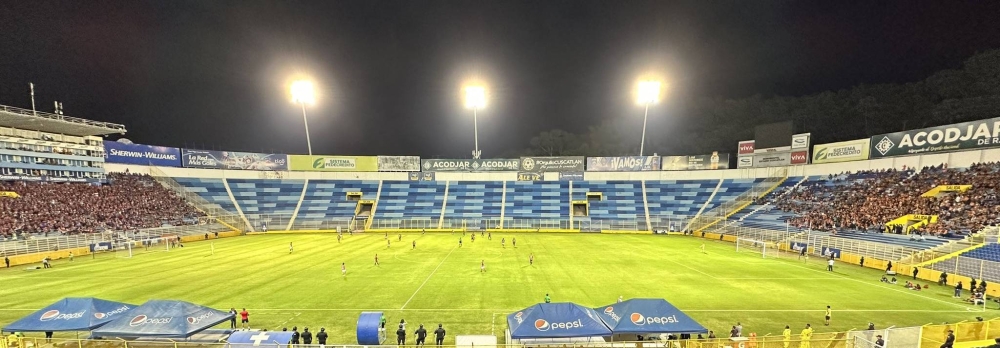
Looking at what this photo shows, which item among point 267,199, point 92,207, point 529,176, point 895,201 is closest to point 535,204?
point 529,176

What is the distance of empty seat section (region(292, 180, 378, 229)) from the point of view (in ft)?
185

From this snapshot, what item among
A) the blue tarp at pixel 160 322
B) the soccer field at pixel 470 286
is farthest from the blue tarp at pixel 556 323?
the blue tarp at pixel 160 322

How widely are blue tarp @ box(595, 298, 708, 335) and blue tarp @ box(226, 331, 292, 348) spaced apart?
10.8m

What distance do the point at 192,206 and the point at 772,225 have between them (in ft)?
238

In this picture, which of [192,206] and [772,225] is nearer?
[772,225]

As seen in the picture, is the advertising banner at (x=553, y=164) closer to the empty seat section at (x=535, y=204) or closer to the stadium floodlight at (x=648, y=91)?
the empty seat section at (x=535, y=204)

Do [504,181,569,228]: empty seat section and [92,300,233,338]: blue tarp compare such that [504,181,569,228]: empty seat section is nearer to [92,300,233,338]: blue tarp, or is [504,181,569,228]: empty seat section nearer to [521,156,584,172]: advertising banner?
[521,156,584,172]: advertising banner

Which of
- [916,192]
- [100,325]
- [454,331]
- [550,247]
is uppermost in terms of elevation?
[916,192]

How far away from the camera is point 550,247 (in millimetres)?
39906

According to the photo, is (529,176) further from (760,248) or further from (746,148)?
(760,248)

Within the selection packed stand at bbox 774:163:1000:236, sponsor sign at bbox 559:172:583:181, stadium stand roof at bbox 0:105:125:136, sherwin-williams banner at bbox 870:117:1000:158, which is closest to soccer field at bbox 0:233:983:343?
packed stand at bbox 774:163:1000:236

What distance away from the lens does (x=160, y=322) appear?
13.2 metres

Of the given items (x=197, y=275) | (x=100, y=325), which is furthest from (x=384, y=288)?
(x=197, y=275)

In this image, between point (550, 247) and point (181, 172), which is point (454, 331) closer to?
point (550, 247)
